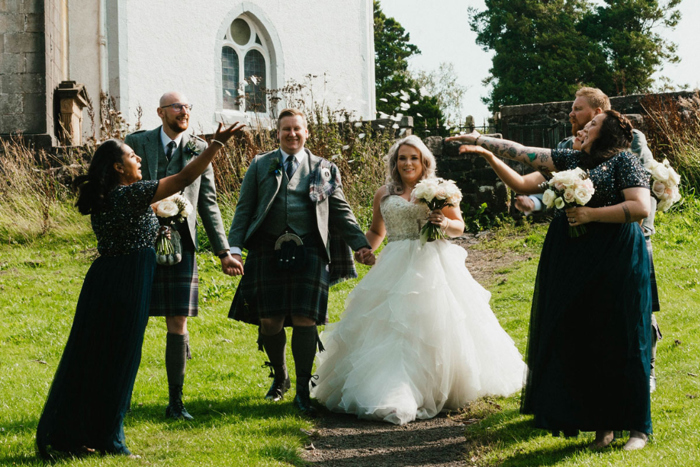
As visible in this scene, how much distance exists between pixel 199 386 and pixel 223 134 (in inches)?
107

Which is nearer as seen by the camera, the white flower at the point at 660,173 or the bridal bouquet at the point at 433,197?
the white flower at the point at 660,173

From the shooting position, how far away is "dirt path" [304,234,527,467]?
475 cm

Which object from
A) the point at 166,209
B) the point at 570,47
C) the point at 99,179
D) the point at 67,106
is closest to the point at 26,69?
the point at 67,106

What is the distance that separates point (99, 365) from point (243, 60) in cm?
1577

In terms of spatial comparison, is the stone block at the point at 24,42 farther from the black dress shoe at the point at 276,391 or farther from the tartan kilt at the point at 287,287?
the black dress shoe at the point at 276,391

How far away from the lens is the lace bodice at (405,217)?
245 inches

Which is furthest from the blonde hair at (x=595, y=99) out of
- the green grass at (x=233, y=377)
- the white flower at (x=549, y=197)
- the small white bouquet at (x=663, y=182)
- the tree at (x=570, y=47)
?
the tree at (x=570, y=47)

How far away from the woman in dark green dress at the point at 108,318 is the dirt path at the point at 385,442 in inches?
49.6

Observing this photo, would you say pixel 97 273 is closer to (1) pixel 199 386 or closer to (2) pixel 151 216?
(2) pixel 151 216

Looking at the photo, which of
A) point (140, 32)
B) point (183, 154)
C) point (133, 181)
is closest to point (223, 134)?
point (133, 181)

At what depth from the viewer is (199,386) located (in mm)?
6555

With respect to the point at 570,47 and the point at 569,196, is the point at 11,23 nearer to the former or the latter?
the point at 569,196

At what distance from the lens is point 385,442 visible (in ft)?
16.7

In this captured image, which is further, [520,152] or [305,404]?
[305,404]
